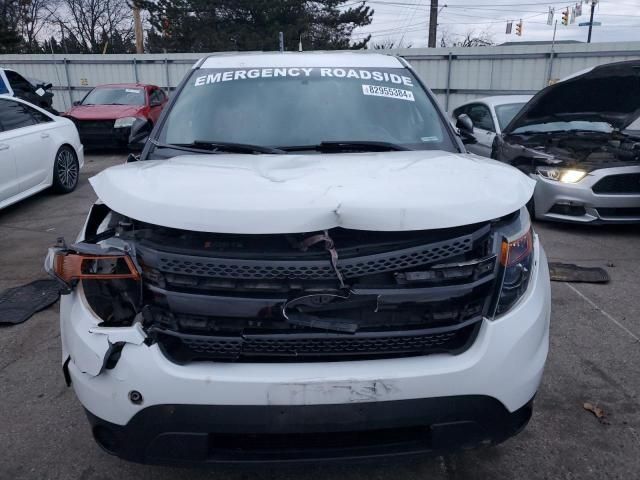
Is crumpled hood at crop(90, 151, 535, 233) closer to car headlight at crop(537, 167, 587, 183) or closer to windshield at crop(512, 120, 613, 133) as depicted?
car headlight at crop(537, 167, 587, 183)

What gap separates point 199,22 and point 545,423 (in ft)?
94.0

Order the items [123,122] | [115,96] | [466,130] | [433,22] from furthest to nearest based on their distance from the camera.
Answer: [433,22] < [115,96] < [123,122] < [466,130]

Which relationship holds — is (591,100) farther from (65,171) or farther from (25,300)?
(65,171)

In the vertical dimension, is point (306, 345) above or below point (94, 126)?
above

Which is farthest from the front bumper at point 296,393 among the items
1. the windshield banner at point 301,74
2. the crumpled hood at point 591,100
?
the crumpled hood at point 591,100

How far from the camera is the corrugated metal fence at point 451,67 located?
552 inches

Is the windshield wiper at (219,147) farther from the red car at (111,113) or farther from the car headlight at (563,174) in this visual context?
the red car at (111,113)

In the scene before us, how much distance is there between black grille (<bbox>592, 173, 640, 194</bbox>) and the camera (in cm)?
566

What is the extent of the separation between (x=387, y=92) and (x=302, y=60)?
0.65 meters

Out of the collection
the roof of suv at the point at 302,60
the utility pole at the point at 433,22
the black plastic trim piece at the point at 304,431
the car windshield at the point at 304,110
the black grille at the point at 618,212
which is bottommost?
the black grille at the point at 618,212

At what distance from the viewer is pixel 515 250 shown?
1.95 meters

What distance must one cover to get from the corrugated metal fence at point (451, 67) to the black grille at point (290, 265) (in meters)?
14.2

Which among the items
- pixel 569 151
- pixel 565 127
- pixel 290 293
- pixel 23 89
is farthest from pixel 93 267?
pixel 23 89

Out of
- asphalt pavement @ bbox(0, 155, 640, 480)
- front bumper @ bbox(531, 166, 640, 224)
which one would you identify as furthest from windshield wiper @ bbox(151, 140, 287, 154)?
front bumper @ bbox(531, 166, 640, 224)
